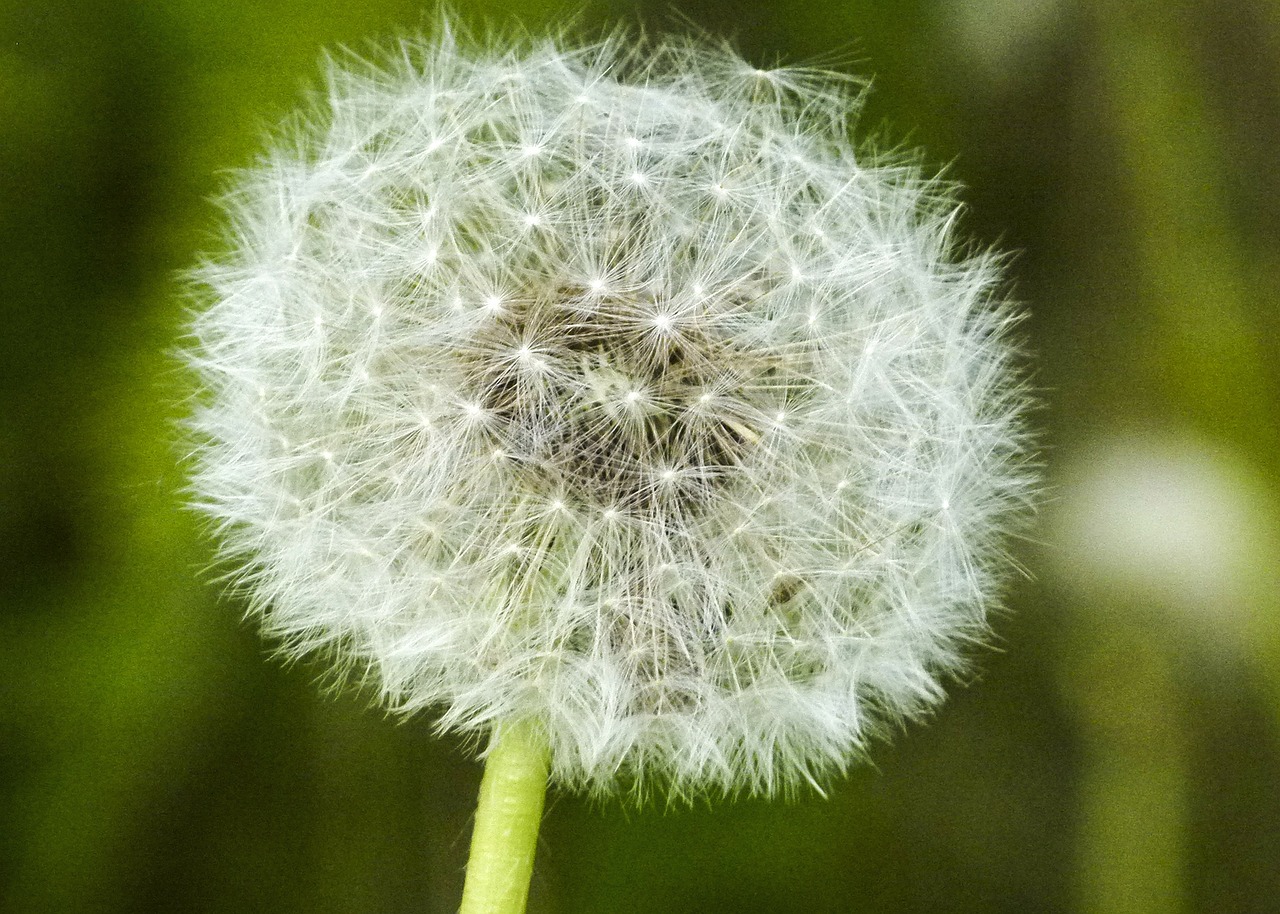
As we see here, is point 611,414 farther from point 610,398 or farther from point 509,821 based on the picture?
point 509,821

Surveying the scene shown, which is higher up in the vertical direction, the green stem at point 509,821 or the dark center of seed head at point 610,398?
the dark center of seed head at point 610,398

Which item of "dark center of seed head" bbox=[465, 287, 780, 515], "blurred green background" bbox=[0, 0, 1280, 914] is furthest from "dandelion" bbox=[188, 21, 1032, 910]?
"blurred green background" bbox=[0, 0, 1280, 914]

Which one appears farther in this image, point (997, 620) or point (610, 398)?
point (997, 620)

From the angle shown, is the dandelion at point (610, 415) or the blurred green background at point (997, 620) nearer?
the dandelion at point (610, 415)

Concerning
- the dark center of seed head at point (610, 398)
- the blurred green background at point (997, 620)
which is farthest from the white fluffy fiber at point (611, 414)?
the blurred green background at point (997, 620)

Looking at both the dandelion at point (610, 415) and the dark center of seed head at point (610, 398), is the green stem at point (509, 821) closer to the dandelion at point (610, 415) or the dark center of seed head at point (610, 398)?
the dandelion at point (610, 415)

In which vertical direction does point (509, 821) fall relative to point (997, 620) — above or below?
below

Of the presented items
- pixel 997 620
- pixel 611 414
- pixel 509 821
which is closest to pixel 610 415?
pixel 611 414
